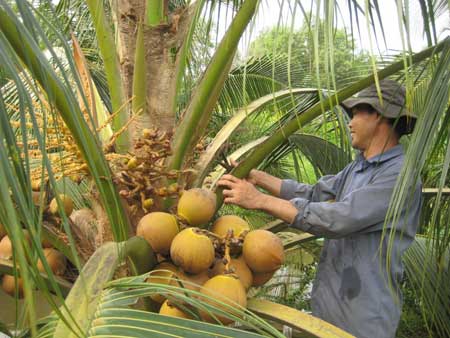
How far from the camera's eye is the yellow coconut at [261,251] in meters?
1.46

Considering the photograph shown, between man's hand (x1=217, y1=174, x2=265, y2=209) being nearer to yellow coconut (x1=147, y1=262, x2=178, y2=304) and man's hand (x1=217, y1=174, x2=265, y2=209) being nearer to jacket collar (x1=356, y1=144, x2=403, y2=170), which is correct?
yellow coconut (x1=147, y1=262, x2=178, y2=304)

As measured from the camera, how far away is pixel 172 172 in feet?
5.23

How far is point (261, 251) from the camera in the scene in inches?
57.3

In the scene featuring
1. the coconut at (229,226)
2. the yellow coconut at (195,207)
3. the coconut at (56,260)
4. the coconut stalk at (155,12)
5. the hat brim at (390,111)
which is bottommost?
the coconut at (56,260)

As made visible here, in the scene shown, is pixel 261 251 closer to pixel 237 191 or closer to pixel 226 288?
pixel 226 288

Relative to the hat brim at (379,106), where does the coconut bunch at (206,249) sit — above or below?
below

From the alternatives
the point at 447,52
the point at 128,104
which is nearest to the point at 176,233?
the point at 128,104

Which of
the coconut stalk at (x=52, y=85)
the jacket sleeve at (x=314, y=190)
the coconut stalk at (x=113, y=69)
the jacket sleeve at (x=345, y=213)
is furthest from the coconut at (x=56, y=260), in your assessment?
the jacket sleeve at (x=314, y=190)

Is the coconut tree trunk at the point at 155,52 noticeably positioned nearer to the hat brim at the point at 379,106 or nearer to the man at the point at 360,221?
the man at the point at 360,221

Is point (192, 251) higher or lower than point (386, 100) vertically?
lower

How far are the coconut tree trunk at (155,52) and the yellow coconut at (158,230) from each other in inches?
13.9

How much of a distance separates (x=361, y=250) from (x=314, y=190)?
353mm

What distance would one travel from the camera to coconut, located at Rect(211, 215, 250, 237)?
1541 mm

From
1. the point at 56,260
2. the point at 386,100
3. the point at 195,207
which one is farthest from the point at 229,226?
the point at 386,100
